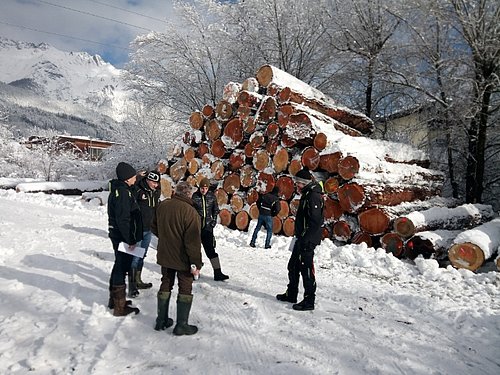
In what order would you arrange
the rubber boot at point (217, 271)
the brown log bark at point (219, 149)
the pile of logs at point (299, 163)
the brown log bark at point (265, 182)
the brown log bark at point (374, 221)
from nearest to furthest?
1. the rubber boot at point (217, 271)
2. the brown log bark at point (374, 221)
3. the pile of logs at point (299, 163)
4. the brown log bark at point (265, 182)
5. the brown log bark at point (219, 149)

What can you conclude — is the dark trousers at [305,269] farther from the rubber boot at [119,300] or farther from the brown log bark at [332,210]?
the brown log bark at [332,210]

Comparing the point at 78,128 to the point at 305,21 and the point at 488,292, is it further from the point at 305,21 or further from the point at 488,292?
the point at 488,292

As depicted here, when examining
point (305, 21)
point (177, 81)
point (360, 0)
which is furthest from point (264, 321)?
point (177, 81)

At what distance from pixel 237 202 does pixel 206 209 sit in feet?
13.6

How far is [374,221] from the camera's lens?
24.1 ft

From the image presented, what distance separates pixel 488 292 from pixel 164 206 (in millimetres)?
4930

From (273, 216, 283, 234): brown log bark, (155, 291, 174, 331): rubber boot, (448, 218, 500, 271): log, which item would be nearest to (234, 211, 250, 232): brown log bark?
(273, 216, 283, 234): brown log bark

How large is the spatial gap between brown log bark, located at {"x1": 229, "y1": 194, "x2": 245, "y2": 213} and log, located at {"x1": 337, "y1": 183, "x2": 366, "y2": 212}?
2.86 metres

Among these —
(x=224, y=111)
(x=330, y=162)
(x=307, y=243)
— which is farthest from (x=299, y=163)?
(x=307, y=243)

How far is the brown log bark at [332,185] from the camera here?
26.0 ft

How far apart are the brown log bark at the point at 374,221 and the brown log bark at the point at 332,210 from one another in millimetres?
593

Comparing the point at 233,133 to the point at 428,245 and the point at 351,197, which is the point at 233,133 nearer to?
the point at 351,197

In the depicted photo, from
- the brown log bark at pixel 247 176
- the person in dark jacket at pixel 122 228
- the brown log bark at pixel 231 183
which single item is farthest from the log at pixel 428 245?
the person in dark jacket at pixel 122 228

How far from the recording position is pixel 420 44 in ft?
31.9
